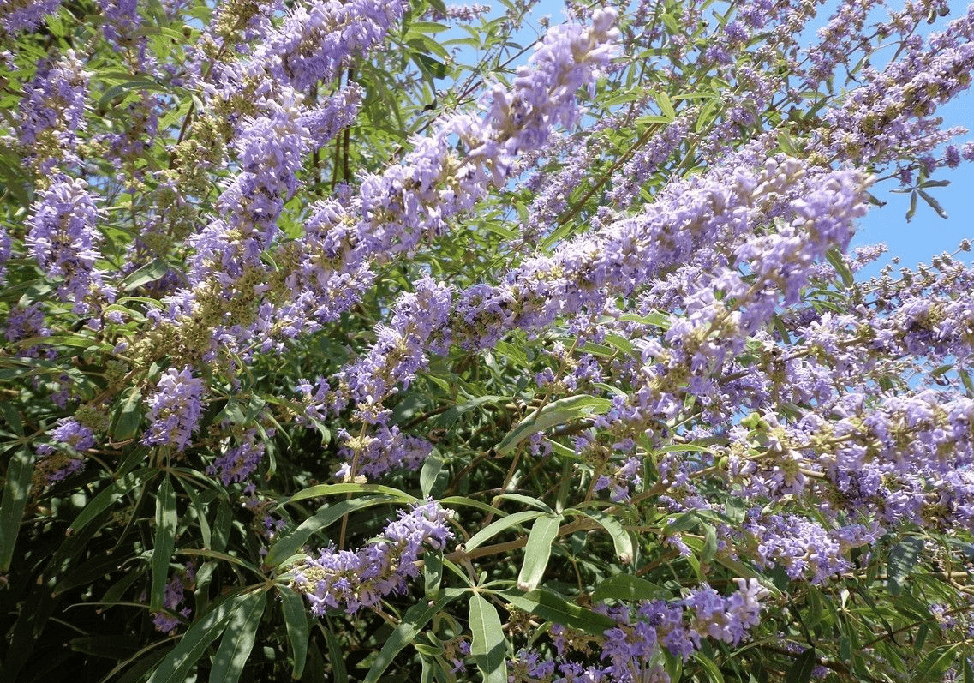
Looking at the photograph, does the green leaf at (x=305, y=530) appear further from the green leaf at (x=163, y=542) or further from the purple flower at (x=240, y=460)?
the purple flower at (x=240, y=460)

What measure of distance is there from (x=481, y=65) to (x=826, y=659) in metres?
3.44

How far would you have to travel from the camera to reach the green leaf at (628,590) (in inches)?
71.6

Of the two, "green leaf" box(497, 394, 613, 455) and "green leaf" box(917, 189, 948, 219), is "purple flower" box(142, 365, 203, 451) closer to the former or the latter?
"green leaf" box(497, 394, 613, 455)

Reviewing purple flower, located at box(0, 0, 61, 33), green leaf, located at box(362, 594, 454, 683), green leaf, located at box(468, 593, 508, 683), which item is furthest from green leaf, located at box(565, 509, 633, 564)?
purple flower, located at box(0, 0, 61, 33)

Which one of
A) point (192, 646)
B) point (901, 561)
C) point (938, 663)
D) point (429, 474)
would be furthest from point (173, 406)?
point (938, 663)

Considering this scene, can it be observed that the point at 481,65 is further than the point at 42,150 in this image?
Yes

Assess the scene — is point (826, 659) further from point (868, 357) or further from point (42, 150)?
point (42, 150)

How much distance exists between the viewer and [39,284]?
2.26 metres

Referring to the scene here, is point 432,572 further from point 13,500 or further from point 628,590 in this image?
point 13,500

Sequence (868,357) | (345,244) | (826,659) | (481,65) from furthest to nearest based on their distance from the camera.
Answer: (481,65), (826,659), (868,357), (345,244)

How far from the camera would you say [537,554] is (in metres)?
1.81

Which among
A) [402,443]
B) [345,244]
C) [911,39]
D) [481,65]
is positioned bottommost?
[402,443]

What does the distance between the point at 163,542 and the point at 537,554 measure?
1021 mm

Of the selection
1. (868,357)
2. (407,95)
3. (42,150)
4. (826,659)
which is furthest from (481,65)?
(826,659)
